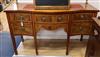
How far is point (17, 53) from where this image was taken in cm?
241

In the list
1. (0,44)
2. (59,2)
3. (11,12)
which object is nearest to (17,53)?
(0,44)

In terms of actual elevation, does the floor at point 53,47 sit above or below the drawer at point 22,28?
below

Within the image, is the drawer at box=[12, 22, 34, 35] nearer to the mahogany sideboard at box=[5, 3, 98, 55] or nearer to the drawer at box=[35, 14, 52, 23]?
the mahogany sideboard at box=[5, 3, 98, 55]

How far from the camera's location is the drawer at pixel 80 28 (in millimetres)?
2194

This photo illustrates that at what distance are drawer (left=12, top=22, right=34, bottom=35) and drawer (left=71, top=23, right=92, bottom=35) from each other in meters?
0.62

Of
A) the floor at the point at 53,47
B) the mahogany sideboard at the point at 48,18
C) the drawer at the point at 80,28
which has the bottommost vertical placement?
the floor at the point at 53,47

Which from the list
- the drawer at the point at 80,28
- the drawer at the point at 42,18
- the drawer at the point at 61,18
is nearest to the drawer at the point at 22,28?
the drawer at the point at 42,18

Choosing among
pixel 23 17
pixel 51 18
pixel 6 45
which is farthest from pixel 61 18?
pixel 6 45

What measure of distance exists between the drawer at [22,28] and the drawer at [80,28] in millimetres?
625

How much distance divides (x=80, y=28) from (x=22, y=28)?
85 centimetres

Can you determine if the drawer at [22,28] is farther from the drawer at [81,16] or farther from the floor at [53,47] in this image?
the drawer at [81,16]

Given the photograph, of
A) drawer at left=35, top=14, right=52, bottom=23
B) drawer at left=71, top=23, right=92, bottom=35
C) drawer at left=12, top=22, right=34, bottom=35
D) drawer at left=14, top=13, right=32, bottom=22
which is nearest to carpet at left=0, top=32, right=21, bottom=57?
drawer at left=12, top=22, right=34, bottom=35

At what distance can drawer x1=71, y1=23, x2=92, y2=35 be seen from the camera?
86.4 inches

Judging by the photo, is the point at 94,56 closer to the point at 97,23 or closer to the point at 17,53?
the point at 97,23
